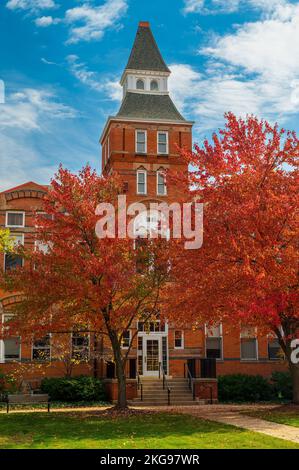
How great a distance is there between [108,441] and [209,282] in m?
6.54

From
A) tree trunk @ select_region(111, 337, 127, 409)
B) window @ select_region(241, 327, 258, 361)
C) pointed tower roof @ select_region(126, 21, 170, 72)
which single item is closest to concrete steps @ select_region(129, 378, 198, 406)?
tree trunk @ select_region(111, 337, 127, 409)

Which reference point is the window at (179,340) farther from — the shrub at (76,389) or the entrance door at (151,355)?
the shrub at (76,389)

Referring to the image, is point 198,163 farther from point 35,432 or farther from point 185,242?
point 35,432

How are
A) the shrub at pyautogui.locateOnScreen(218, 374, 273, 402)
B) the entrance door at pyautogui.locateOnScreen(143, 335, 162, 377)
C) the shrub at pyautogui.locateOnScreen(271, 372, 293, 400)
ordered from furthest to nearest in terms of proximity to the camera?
1. the entrance door at pyautogui.locateOnScreen(143, 335, 162, 377)
2. the shrub at pyautogui.locateOnScreen(271, 372, 293, 400)
3. the shrub at pyautogui.locateOnScreen(218, 374, 273, 402)

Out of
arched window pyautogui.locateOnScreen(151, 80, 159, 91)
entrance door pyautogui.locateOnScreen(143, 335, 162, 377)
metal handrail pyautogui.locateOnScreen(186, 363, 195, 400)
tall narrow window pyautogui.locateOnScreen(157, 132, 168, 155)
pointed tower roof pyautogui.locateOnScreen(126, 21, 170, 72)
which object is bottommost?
metal handrail pyautogui.locateOnScreen(186, 363, 195, 400)

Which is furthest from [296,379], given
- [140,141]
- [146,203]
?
[140,141]

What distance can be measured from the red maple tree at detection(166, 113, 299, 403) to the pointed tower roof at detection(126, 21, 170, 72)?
65.6 ft

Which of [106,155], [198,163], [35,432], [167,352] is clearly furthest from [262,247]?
[106,155]

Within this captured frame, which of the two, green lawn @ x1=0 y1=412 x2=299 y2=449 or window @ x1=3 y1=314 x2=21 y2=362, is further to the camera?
window @ x1=3 y1=314 x2=21 y2=362

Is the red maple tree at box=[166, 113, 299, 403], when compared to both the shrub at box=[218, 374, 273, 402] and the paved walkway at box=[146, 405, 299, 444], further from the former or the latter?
the shrub at box=[218, 374, 273, 402]

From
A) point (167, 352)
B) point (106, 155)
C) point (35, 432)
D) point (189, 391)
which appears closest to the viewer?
point (35, 432)

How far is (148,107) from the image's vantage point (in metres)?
38.2

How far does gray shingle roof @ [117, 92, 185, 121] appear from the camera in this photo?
37438mm

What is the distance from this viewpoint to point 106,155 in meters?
38.5
